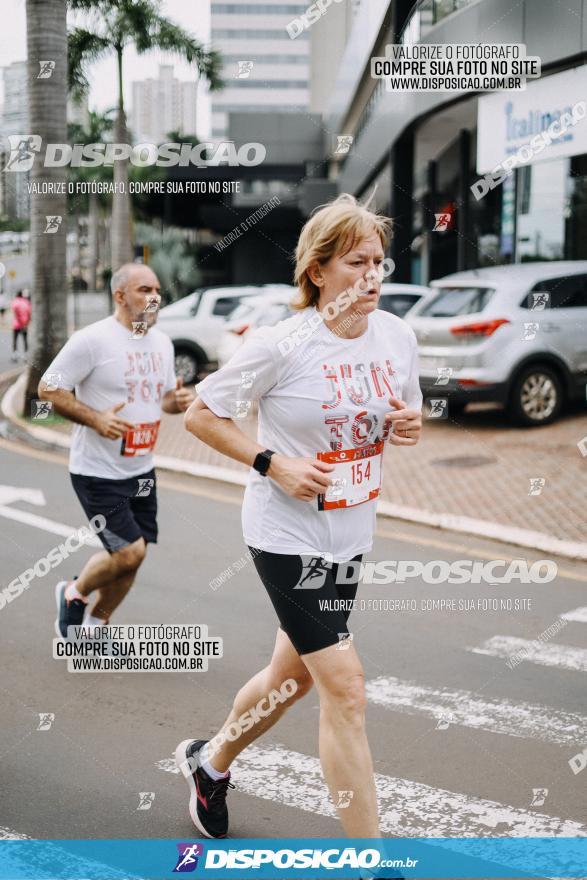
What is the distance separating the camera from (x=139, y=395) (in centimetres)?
554

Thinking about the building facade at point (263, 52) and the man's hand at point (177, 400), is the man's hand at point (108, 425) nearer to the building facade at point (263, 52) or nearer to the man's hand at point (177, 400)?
the man's hand at point (177, 400)

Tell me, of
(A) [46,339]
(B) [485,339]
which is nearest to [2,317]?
(A) [46,339]

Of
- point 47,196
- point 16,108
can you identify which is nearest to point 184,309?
point 16,108

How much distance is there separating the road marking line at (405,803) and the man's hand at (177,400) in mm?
1928

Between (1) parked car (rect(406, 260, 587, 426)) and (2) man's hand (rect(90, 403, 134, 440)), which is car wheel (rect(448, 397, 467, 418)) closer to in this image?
(1) parked car (rect(406, 260, 587, 426))

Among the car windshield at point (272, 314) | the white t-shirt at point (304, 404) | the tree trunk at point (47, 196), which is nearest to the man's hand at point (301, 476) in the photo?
the white t-shirt at point (304, 404)

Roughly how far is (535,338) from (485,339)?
0.68m

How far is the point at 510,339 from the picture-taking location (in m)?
12.8

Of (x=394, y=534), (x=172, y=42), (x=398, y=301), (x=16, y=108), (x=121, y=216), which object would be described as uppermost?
(x=172, y=42)

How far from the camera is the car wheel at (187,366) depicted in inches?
742

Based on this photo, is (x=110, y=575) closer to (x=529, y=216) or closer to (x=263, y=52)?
(x=529, y=216)

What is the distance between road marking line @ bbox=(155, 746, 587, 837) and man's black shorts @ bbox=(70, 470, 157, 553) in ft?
4.30

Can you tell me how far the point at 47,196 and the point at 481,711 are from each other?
39.2ft

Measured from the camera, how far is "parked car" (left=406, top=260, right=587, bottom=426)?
12.8 metres
